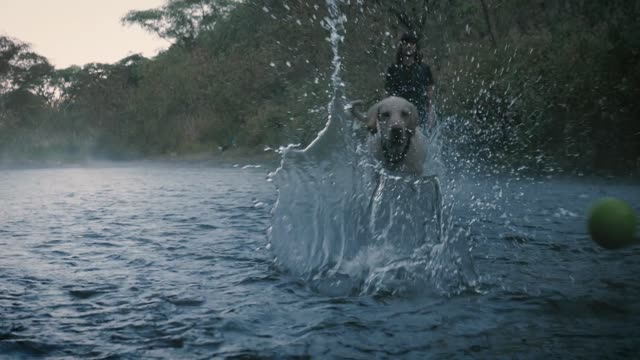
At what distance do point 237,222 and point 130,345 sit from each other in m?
4.70

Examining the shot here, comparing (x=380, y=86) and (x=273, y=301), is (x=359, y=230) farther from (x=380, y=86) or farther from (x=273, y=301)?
(x=380, y=86)

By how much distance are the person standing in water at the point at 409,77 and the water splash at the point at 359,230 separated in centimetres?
67

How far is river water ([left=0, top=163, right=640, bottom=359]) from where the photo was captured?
3279mm

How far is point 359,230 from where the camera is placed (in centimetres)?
632

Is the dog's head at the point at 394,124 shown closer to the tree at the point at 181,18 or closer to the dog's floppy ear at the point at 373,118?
the dog's floppy ear at the point at 373,118

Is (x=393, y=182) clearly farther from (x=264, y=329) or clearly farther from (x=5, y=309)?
(x=5, y=309)

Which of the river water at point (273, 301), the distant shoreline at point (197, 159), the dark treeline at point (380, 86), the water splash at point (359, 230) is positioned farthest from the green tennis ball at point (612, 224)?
the distant shoreline at point (197, 159)

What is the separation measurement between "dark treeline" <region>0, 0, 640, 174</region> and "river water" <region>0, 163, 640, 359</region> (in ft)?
23.9

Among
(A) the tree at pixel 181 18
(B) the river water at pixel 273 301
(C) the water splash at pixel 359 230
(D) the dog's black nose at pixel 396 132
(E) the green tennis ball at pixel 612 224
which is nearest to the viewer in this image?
(B) the river water at pixel 273 301

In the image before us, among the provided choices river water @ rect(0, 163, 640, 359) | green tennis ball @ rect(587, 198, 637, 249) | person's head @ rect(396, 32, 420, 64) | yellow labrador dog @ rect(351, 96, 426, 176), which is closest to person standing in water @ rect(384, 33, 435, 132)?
person's head @ rect(396, 32, 420, 64)

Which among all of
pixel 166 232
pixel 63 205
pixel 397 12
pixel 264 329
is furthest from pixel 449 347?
pixel 397 12

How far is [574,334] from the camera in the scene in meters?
3.37

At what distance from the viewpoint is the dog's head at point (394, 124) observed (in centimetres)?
618

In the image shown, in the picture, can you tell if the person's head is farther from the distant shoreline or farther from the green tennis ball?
the distant shoreline
